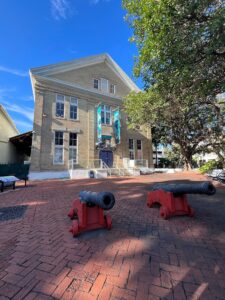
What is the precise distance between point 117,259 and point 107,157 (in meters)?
15.3

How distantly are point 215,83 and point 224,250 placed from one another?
5694 millimetres

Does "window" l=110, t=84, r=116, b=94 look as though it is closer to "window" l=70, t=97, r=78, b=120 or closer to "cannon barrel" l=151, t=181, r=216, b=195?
"window" l=70, t=97, r=78, b=120

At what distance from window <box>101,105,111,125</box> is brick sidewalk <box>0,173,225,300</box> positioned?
14.8 metres

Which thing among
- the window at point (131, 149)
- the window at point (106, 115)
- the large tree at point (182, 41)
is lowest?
the window at point (131, 149)

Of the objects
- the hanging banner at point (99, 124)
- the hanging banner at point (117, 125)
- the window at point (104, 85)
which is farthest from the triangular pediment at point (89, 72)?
the hanging banner at point (117, 125)

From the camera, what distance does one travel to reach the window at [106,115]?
18.4 metres

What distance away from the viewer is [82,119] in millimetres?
17000

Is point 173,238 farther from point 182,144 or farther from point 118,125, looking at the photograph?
point 182,144

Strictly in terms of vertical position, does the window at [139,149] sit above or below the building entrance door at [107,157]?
above

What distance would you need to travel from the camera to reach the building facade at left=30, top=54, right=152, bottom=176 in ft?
48.9

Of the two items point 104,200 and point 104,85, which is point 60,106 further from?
point 104,200

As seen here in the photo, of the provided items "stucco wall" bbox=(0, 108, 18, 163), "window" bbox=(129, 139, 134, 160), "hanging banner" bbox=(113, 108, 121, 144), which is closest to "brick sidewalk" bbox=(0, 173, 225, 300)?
"hanging banner" bbox=(113, 108, 121, 144)

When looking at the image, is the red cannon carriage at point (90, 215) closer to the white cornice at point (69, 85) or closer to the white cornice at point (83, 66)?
the white cornice at point (69, 85)

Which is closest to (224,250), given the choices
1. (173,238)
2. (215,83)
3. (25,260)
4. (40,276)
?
(173,238)
